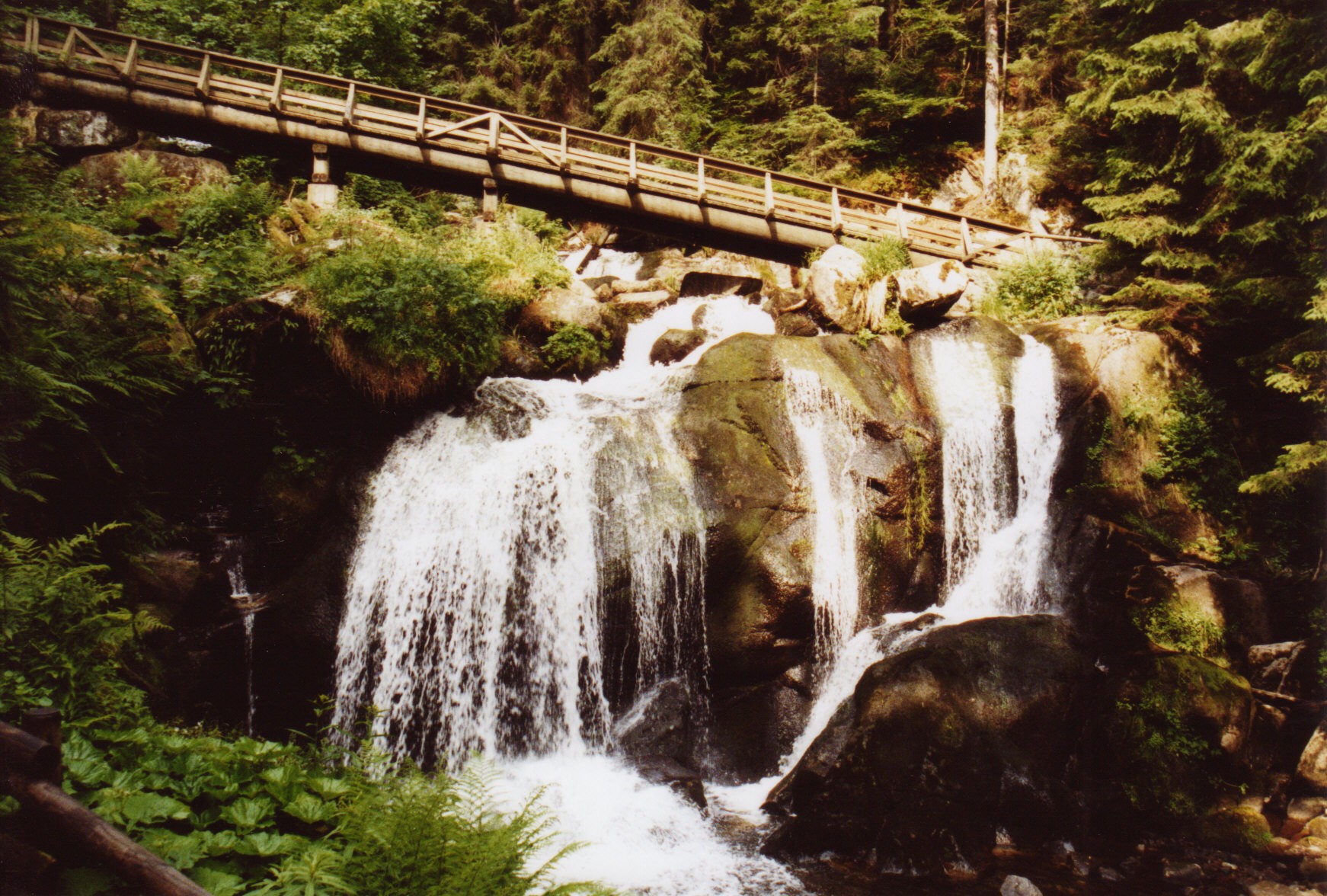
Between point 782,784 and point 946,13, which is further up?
point 946,13

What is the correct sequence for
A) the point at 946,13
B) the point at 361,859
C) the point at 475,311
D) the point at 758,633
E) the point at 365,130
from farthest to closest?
1. the point at 946,13
2. the point at 365,130
3. the point at 475,311
4. the point at 758,633
5. the point at 361,859

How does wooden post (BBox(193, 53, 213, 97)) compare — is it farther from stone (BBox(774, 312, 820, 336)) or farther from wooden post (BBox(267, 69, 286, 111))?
stone (BBox(774, 312, 820, 336))

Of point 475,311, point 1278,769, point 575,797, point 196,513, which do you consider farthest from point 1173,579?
point 196,513

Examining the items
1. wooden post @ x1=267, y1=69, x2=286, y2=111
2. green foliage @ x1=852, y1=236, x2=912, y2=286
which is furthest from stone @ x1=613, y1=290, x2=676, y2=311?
wooden post @ x1=267, y1=69, x2=286, y2=111

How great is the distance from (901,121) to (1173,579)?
18202mm

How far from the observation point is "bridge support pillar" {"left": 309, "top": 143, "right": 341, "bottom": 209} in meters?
13.4

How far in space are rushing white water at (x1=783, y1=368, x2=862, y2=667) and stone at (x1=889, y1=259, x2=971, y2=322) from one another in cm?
235

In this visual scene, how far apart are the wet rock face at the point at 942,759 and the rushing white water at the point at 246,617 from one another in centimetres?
592

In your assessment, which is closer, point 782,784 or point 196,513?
point 782,784

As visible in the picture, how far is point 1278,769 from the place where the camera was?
6.97m

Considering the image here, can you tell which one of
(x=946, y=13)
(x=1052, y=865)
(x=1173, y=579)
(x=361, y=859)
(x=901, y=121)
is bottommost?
(x=1052, y=865)

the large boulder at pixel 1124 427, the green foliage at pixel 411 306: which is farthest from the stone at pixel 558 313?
the large boulder at pixel 1124 427

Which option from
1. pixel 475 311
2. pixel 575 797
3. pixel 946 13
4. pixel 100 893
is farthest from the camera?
pixel 946 13

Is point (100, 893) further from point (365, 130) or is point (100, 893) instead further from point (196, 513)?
point (365, 130)
